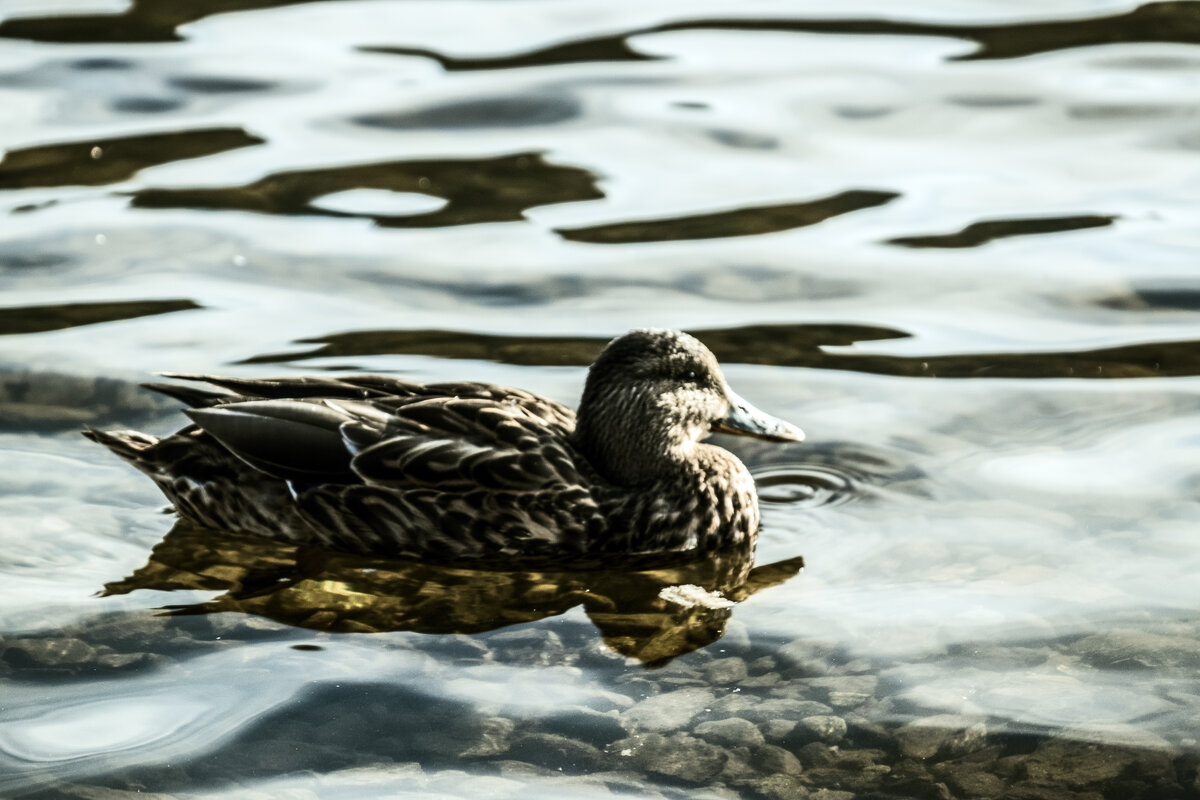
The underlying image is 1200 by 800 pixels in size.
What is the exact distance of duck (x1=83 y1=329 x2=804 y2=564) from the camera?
7.03 m

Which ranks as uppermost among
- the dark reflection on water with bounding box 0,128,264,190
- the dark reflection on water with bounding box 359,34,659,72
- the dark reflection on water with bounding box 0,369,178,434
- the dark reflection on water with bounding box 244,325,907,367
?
the dark reflection on water with bounding box 359,34,659,72

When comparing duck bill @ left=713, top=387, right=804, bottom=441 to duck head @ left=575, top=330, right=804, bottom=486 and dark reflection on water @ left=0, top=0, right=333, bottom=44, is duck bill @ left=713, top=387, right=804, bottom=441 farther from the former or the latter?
dark reflection on water @ left=0, top=0, right=333, bottom=44

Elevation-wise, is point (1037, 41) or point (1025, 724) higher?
point (1037, 41)

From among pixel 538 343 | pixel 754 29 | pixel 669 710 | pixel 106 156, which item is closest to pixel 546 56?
pixel 754 29

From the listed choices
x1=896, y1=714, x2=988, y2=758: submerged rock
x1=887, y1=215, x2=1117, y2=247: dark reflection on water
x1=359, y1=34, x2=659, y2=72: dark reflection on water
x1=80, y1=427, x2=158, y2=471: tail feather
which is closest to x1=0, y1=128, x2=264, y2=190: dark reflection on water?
x1=359, y1=34, x2=659, y2=72: dark reflection on water

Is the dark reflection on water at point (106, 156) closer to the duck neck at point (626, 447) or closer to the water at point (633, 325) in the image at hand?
→ the water at point (633, 325)

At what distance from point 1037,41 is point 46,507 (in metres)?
8.90

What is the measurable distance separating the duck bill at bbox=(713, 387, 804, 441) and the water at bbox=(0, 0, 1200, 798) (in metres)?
0.27

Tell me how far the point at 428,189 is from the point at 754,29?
13.0ft

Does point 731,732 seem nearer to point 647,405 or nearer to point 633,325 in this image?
point 647,405

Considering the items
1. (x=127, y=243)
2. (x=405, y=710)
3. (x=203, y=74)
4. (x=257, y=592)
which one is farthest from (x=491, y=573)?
(x=203, y=74)

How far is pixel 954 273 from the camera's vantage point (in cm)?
981

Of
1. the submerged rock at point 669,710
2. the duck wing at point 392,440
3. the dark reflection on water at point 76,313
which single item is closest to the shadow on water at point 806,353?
the dark reflection on water at point 76,313

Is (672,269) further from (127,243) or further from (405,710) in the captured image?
(405,710)
